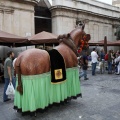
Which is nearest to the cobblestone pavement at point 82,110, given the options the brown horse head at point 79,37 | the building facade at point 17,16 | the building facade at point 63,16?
the brown horse head at point 79,37

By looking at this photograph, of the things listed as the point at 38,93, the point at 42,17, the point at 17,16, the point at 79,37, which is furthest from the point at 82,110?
the point at 42,17

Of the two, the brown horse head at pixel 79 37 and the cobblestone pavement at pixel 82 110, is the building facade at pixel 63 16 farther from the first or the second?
the cobblestone pavement at pixel 82 110

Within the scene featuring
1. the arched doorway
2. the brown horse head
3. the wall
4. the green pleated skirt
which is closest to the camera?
the green pleated skirt

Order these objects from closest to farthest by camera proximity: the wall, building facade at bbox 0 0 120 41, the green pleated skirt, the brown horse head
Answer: the green pleated skirt, the brown horse head, building facade at bbox 0 0 120 41, the wall

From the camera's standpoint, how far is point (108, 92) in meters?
8.47

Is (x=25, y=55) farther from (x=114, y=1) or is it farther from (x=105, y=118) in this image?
(x=114, y=1)

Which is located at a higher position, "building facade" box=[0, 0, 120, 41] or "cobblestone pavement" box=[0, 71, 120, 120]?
"building facade" box=[0, 0, 120, 41]

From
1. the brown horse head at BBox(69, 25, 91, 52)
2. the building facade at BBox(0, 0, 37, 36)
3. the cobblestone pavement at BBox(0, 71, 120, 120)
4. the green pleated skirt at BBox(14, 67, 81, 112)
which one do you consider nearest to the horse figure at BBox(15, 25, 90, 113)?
the green pleated skirt at BBox(14, 67, 81, 112)

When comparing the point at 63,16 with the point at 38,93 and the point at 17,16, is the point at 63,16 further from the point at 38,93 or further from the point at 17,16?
the point at 38,93

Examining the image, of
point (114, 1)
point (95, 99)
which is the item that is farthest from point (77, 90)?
point (114, 1)

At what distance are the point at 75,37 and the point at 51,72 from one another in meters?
1.78

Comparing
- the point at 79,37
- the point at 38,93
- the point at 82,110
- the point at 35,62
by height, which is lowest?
the point at 82,110

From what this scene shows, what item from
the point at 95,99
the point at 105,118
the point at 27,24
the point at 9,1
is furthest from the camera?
the point at 27,24

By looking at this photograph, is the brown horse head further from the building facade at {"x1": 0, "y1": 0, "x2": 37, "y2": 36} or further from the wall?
the wall
